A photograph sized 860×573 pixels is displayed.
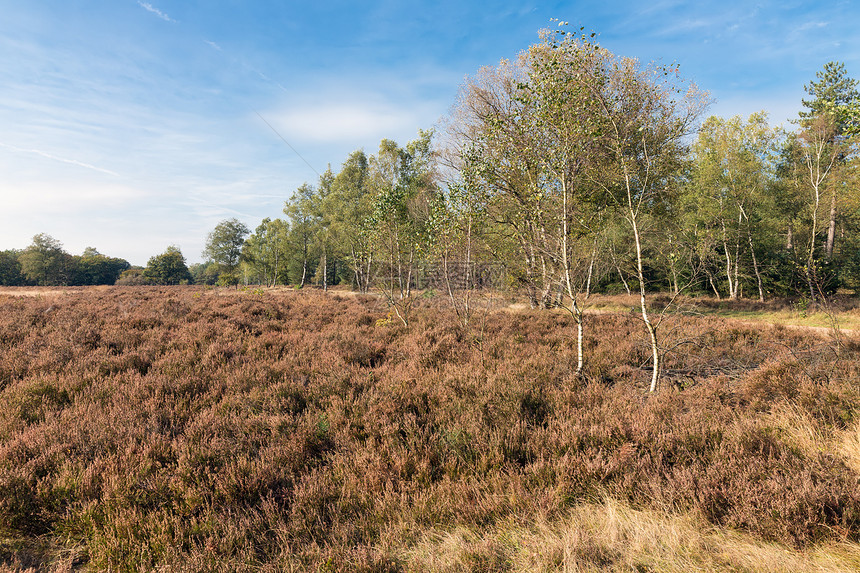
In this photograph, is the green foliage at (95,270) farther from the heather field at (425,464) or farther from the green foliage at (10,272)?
the heather field at (425,464)

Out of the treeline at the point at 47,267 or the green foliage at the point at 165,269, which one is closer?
the treeline at the point at 47,267

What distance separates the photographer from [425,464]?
365 centimetres

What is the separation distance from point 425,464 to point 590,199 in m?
14.5

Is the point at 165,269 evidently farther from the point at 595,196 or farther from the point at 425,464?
the point at 425,464

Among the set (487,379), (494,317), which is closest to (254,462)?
(487,379)

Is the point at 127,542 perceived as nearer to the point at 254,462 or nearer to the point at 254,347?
the point at 254,462

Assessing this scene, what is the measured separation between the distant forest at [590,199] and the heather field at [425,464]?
2.01 metres

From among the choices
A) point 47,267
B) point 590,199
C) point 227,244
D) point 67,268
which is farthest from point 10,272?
point 590,199

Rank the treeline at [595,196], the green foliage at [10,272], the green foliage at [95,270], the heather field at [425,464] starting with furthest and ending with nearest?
the green foliage at [95,270]
the green foliage at [10,272]
the treeline at [595,196]
the heather field at [425,464]

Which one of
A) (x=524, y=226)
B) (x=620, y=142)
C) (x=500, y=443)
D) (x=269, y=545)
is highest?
(x=620, y=142)

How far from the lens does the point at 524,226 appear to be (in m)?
7.60

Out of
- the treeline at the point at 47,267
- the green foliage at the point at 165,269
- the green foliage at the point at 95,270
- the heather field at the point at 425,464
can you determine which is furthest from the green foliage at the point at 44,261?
the heather field at the point at 425,464

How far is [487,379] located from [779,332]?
31.6 ft

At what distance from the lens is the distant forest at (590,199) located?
6.56 m
